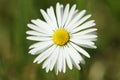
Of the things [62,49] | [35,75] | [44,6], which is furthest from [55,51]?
[44,6]

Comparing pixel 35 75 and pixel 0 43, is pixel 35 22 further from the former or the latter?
pixel 0 43

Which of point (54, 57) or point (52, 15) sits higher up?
point (52, 15)

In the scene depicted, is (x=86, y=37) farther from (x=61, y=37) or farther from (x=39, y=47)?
(x=39, y=47)

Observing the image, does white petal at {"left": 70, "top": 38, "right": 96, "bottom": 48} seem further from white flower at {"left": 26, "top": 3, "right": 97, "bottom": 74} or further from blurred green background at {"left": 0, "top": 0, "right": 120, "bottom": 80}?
blurred green background at {"left": 0, "top": 0, "right": 120, "bottom": 80}

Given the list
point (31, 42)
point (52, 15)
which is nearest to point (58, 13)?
point (52, 15)

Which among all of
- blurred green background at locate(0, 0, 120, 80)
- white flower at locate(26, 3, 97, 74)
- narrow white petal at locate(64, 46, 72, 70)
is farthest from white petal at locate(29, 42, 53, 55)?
blurred green background at locate(0, 0, 120, 80)
